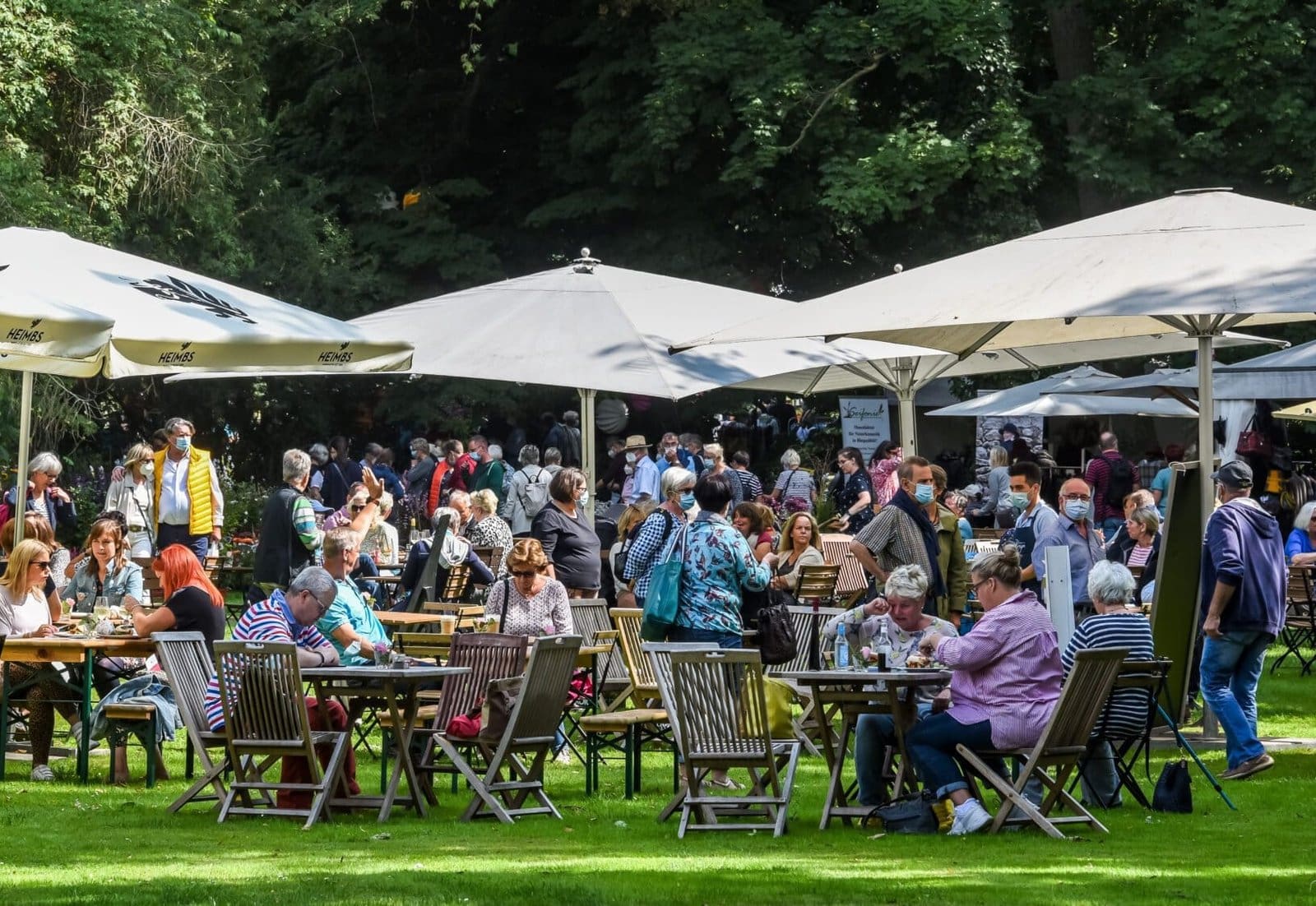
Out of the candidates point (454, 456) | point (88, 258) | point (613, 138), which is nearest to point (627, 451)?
point (454, 456)

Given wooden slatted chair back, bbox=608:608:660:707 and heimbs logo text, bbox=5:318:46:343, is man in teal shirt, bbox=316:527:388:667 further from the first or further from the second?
heimbs logo text, bbox=5:318:46:343

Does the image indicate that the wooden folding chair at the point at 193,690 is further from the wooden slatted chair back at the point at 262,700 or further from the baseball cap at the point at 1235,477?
the baseball cap at the point at 1235,477

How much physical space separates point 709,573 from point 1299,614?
316 inches

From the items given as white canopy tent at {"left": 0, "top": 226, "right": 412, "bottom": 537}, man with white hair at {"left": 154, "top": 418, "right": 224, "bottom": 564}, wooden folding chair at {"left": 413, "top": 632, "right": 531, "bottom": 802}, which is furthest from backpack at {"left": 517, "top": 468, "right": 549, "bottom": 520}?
wooden folding chair at {"left": 413, "top": 632, "right": 531, "bottom": 802}

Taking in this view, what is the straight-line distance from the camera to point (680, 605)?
35.0ft

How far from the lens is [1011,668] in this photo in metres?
9.22

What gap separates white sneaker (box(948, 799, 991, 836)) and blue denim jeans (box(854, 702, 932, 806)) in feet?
2.21

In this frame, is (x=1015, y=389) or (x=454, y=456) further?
→ (x=1015, y=389)

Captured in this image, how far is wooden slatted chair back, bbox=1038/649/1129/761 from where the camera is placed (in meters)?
8.97

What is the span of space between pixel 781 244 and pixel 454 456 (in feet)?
32.3

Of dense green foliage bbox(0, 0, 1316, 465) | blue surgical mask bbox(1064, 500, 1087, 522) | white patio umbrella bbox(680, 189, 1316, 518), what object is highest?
dense green foliage bbox(0, 0, 1316, 465)

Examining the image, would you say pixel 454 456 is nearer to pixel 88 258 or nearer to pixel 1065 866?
pixel 88 258

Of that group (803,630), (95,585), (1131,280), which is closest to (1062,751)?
(1131,280)

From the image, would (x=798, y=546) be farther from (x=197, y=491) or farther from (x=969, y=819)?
(x=197, y=491)
